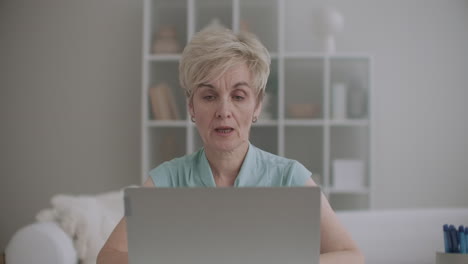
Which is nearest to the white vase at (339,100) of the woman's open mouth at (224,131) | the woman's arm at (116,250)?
the woman's open mouth at (224,131)

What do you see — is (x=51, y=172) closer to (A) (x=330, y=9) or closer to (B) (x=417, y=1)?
(A) (x=330, y=9)

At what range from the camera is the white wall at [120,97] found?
13.8 feet

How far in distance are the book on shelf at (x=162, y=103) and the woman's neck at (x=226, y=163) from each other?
2434 millimetres

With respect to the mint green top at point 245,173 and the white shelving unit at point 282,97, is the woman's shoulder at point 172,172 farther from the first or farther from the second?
the white shelving unit at point 282,97

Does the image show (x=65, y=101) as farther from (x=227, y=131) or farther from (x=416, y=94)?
(x=227, y=131)

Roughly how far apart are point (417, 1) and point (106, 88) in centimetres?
238

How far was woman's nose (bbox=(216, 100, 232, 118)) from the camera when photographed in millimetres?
1418

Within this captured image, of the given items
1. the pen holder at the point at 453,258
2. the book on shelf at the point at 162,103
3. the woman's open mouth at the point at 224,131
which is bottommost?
the pen holder at the point at 453,258

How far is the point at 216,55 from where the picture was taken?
4.53 ft

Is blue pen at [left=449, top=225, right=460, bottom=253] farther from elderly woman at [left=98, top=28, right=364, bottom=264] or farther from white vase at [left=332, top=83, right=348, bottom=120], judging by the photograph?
white vase at [left=332, top=83, right=348, bottom=120]

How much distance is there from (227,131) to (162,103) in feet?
8.21

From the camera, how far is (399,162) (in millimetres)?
4215

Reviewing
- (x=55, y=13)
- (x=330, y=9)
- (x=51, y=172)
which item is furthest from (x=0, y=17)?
(x=330, y=9)

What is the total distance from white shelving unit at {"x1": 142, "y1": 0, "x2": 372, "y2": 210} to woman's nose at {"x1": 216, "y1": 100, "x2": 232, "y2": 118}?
2.41 metres
